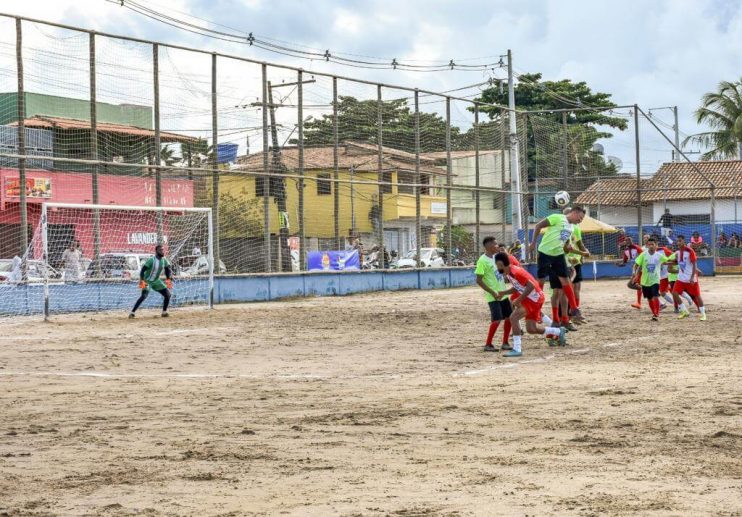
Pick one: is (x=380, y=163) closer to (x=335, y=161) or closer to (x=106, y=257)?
(x=335, y=161)

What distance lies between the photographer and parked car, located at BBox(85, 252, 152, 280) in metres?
24.9

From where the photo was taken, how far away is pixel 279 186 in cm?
3009

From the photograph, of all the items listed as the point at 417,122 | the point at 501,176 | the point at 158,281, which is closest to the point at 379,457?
the point at 158,281

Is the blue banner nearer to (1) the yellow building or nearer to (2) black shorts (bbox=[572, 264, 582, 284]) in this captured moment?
(1) the yellow building

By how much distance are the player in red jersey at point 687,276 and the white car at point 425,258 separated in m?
16.1

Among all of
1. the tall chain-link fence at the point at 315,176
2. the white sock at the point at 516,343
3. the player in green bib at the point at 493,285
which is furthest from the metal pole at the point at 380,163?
the white sock at the point at 516,343

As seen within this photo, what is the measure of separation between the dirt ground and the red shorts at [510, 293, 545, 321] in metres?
0.49

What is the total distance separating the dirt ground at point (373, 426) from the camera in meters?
6.11

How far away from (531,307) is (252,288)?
51.9ft

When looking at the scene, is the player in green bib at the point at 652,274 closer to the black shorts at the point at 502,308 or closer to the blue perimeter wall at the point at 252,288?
the black shorts at the point at 502,308

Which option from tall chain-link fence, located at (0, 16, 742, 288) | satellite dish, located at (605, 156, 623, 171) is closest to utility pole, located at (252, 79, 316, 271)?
tall chain-link fence, located at (0, 16, 742, 288)

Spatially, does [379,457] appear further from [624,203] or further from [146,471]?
[624,203]

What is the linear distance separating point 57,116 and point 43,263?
12.8 feet

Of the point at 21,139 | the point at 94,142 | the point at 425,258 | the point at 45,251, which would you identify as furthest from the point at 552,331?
the point at 425,258
